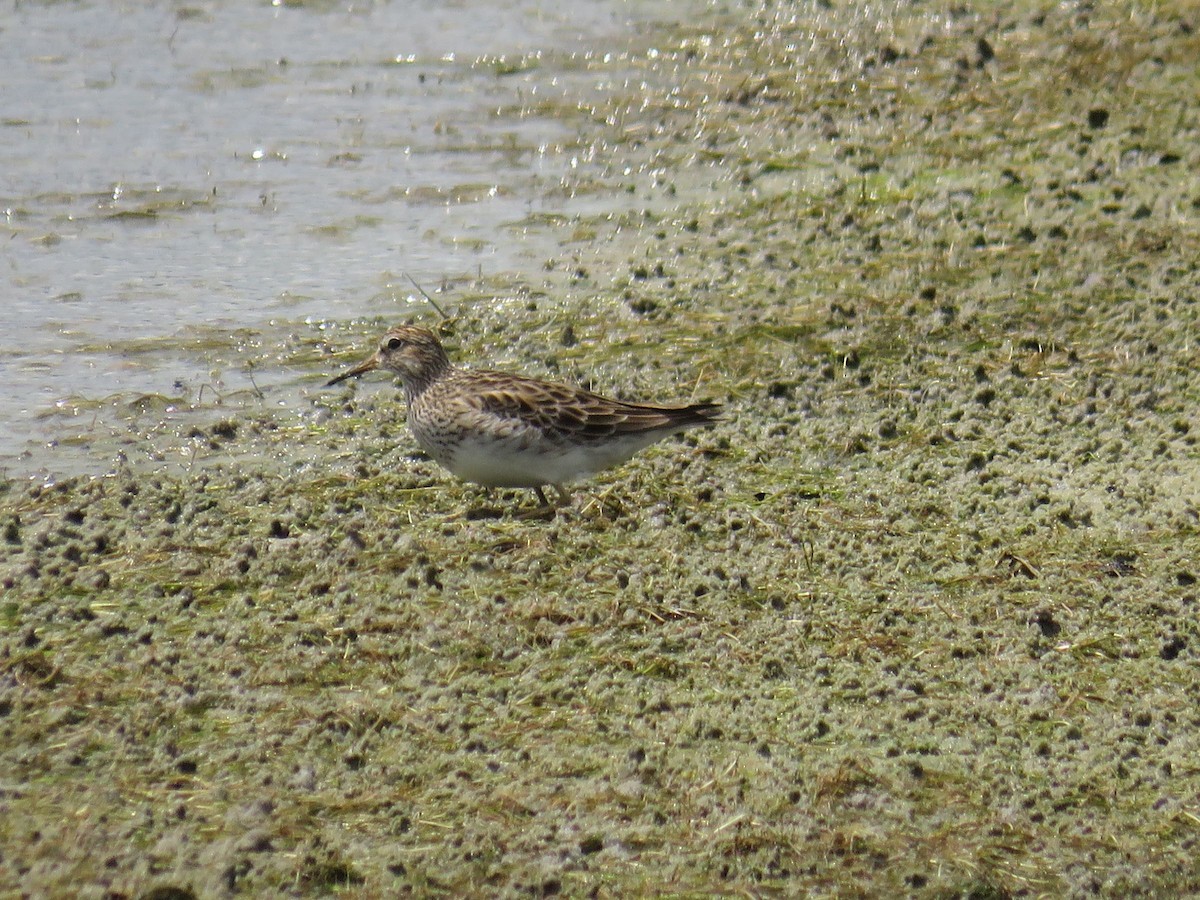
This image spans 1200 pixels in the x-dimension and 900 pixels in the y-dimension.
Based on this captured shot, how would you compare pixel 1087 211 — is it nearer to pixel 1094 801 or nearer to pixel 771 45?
pixel 771 45

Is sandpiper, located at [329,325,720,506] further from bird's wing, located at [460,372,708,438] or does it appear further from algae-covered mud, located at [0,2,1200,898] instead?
algae-covered mud, located at [0,2,1200,898]

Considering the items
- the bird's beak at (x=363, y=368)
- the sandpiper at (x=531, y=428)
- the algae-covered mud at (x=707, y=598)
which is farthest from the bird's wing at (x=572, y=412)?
the bird's beak at (x=363, y=368)

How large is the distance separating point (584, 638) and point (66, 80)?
8.91m

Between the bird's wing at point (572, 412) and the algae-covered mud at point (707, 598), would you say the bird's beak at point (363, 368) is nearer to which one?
the algae-covered mud at point (707, 598)

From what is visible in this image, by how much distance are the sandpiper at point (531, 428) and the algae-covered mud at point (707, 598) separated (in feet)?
0.74

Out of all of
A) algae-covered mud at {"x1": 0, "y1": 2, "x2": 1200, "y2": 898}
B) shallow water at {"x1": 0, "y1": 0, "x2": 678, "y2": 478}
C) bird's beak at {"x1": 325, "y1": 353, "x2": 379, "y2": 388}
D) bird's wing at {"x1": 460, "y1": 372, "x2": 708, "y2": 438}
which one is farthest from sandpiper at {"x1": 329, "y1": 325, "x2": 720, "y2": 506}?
shallow water at {"x1": 0, "y1": 0, "x2": 678, "y2": 478}

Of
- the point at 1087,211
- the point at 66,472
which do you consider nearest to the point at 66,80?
the point at 66,472

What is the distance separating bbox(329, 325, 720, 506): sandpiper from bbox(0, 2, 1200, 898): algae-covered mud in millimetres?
227

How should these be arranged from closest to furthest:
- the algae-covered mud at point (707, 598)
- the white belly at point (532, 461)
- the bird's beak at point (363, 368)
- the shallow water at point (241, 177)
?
the algae-covered mud at point (707, 598)
the white belly at point (532, 461)
the bird's beak at point (363, 368)
the shallow water at point (241, 177)

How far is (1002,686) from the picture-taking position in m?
6.04

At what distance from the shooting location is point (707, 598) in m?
6.64

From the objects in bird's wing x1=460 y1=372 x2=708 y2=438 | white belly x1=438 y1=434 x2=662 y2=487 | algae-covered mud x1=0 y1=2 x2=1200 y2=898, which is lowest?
algae-covered mud x1=0 y1=2 x2=1200 y2=898

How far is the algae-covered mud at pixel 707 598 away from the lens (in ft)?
16.9

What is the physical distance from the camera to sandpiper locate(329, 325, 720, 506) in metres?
7.28
